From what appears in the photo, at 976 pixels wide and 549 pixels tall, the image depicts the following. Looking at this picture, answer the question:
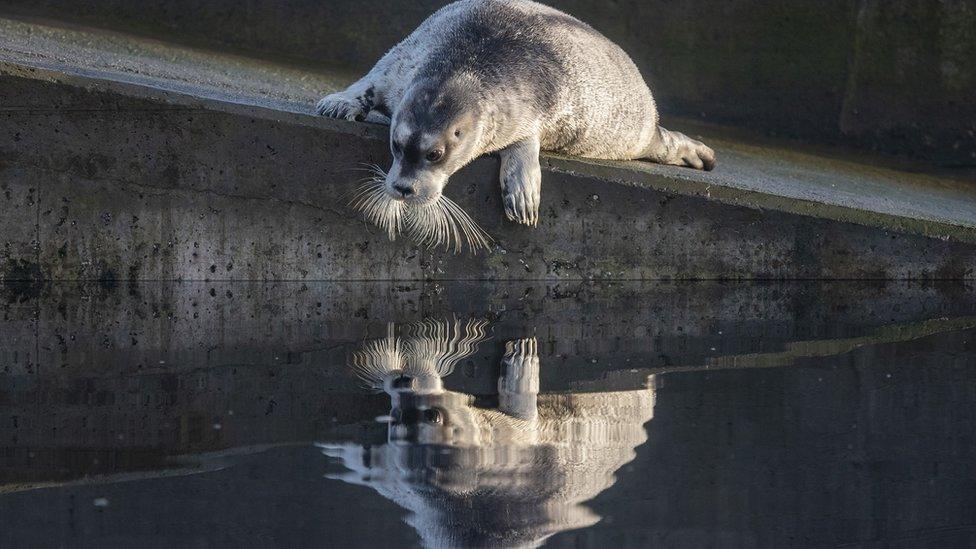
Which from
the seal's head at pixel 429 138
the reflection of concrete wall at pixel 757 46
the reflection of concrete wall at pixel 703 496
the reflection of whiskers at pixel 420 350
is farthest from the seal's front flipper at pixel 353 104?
the reflection of concrete wall at pixel 757 46

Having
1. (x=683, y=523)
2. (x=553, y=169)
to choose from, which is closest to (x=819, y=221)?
(x=553, y=169)

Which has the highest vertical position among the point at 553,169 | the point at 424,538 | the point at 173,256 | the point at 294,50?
the point at 294,50

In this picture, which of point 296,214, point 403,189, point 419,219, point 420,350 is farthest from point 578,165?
point 420,350

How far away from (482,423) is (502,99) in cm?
253

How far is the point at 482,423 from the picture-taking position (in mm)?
3211

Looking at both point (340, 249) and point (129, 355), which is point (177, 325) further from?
point (340, 249)

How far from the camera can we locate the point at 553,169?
5.82 meters

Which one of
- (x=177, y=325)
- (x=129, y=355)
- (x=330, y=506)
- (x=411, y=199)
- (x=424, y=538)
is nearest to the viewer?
(x=424, y=538)

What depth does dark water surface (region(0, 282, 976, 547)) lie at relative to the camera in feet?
7.98

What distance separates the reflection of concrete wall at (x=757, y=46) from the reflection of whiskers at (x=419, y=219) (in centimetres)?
327

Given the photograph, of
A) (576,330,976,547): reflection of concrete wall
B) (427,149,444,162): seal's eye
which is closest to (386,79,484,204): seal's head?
Result: (427,149,444,162): seal's eye

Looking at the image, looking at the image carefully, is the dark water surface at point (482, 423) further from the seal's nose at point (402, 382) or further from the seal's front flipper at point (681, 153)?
the seal's front flipper at point (681, 153)

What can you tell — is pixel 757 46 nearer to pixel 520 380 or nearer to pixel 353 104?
pixel 353 104

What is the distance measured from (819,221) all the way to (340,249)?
2.08 metres
